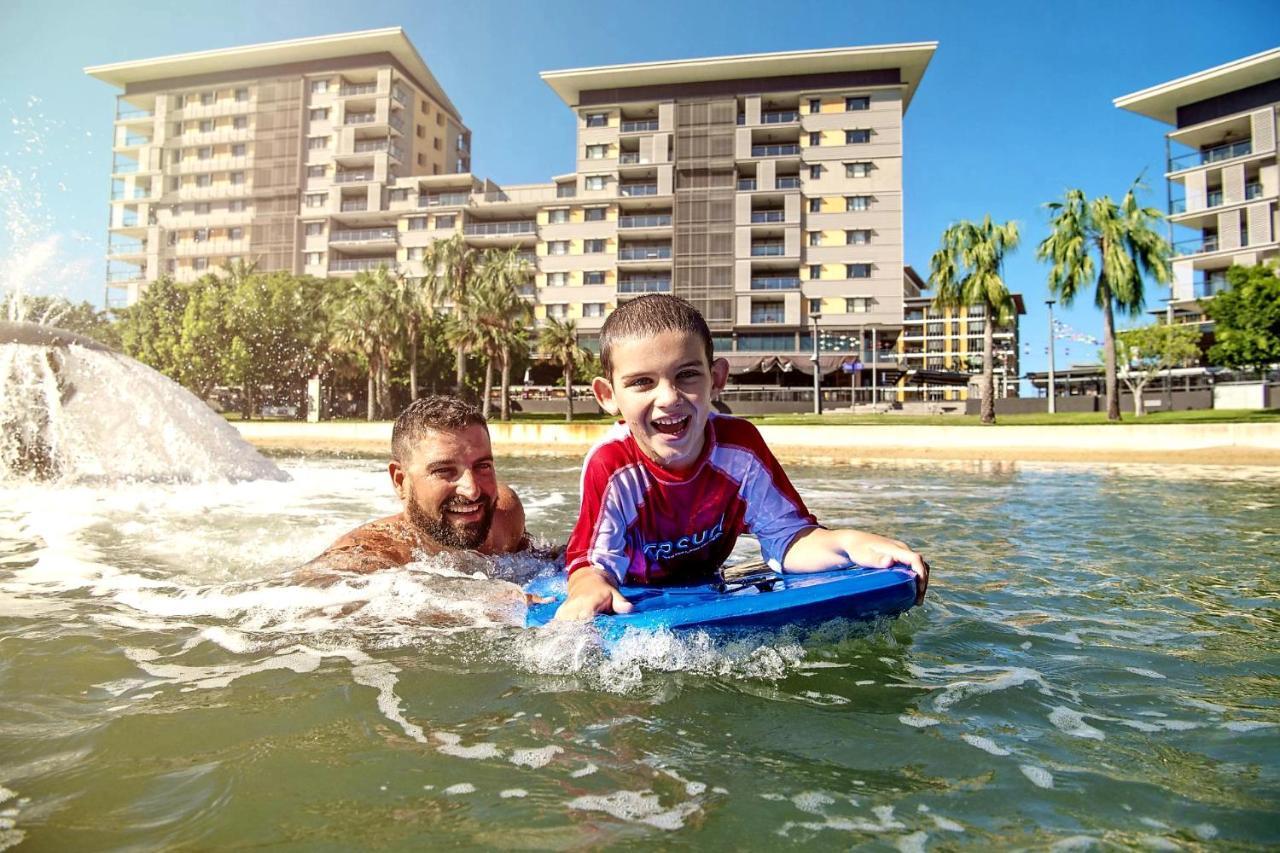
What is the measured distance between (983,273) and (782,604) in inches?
1441

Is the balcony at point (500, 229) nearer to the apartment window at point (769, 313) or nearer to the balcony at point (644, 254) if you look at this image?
the balcony at point (644, 254)

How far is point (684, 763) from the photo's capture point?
2203 millimetres

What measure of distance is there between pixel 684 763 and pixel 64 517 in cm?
810

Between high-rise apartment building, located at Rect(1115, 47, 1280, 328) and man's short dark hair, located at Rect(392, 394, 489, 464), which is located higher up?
high-rise apartment building, located at Rect(1115, 47, 1280, 328)

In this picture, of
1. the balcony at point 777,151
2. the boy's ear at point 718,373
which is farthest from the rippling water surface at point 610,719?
the balcony at point 777,151

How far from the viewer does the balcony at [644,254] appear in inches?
2721

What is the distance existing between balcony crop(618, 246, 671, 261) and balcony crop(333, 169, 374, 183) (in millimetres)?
28868

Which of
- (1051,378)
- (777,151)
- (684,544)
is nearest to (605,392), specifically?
(684,544)

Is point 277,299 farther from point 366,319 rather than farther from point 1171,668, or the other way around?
point 1171,668

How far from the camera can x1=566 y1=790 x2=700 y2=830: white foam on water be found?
1.89m

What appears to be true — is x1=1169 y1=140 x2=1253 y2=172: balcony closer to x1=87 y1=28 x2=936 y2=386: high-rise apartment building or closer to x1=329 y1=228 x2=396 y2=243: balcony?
x1=87 y1=28 x2=936 y2=386: high-rise apartment building

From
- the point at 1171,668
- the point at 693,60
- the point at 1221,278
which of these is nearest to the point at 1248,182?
the point at 1221,278

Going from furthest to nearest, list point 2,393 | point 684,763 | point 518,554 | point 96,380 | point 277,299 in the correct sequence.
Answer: point 277,299, point 96,380, point 2,393, point 518,554, point 684,763

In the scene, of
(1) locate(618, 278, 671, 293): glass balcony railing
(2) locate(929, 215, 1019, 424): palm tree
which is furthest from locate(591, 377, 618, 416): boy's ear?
(1) locate(618, 278, 671, 293): glass balcony railing
